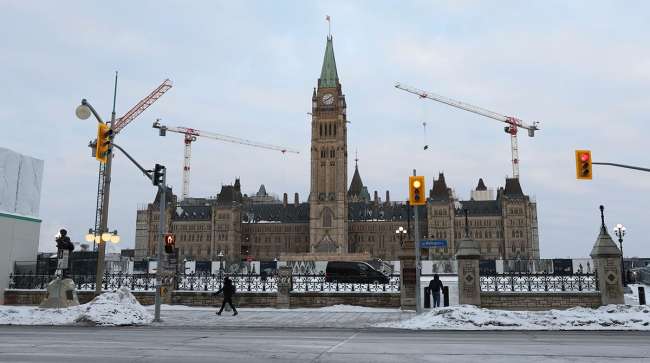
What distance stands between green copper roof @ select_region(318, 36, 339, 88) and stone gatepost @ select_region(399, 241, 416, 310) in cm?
12908

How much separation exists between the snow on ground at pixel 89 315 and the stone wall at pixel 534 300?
1556 centimetres

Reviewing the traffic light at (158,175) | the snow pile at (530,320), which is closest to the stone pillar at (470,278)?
the snow pile at (530,320)

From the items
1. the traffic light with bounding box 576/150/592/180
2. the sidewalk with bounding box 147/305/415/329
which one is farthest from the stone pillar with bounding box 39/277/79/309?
the traffic light with bounding box 576/150/592/180

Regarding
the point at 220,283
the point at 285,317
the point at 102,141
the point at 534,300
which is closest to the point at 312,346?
the point at 285,317

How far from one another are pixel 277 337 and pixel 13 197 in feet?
69.4

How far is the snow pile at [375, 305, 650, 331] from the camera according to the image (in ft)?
60.3

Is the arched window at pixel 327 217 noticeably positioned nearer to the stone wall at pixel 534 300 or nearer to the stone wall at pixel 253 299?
the stone wall at pixel 253 299

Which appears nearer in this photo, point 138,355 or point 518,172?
point 138,355

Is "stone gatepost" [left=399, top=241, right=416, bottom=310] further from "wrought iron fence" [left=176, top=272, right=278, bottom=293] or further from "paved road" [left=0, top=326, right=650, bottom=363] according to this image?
"paved road" [left=0, top=326, right=650, bottom=363]

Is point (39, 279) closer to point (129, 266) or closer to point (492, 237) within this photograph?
point (129, 266)

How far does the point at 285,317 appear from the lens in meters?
23.2

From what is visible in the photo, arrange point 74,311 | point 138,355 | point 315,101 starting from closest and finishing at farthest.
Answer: point 138,355
point 74,311
point 315,101

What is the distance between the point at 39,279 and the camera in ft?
98.2

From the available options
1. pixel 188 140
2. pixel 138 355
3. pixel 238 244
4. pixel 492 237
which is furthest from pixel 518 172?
pixel 138 355
